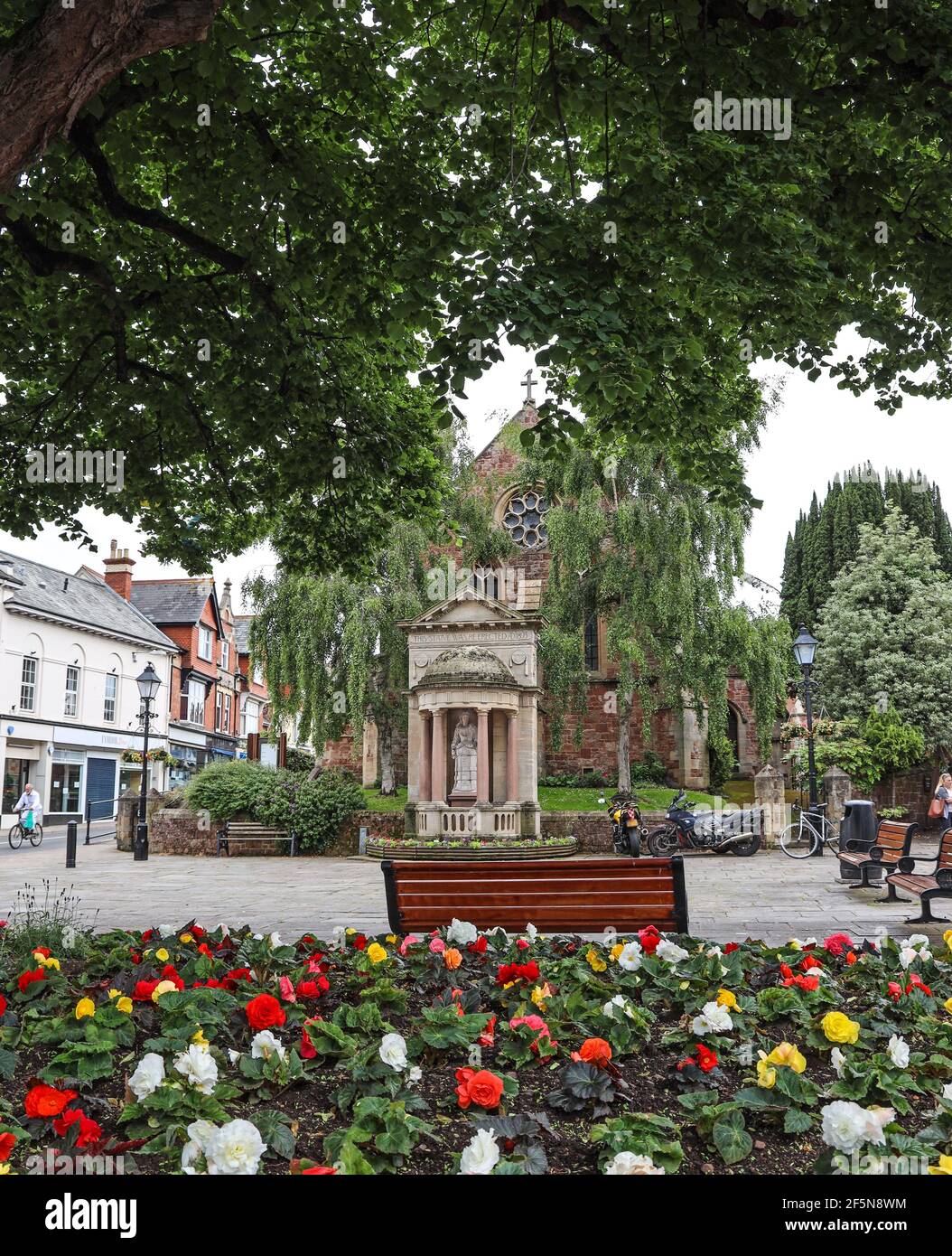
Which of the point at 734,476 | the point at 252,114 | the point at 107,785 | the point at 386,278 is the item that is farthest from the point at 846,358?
the point at 107,785

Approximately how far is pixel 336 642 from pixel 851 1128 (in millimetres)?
23179

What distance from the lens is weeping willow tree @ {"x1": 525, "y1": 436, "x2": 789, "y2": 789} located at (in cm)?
2314

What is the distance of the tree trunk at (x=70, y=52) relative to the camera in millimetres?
4750

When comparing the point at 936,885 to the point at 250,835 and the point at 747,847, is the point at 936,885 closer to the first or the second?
the point at 747,847

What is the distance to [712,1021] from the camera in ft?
13.2

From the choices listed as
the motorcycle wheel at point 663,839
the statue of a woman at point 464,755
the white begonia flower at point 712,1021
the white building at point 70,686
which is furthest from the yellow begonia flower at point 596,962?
the white building at point 70,686

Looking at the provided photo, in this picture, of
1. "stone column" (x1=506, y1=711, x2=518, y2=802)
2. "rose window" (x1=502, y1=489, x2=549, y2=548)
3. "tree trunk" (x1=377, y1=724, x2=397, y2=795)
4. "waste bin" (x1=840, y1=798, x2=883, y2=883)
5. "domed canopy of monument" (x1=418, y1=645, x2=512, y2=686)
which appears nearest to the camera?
"waste bin" (x1=840, y1=798, x2=883, y2=883)

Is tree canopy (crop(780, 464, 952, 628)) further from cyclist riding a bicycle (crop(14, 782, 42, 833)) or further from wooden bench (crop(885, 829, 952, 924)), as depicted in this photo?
wooden bench (crop(885, 829, 952, 924))

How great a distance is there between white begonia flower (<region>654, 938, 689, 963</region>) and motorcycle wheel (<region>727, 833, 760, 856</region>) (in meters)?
17.2

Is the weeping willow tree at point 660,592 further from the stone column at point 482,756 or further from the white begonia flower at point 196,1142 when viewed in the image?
the white begonia flower at point 196,1142

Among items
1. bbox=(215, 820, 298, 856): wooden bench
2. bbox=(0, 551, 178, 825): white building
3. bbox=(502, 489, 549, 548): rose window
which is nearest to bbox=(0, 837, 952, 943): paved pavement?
bbox=(215, 820, 298, 856): wooden bench

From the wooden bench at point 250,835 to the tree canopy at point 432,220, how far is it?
1384cm

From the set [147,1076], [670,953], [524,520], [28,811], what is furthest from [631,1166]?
[524,520]

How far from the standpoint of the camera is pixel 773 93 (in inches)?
265
